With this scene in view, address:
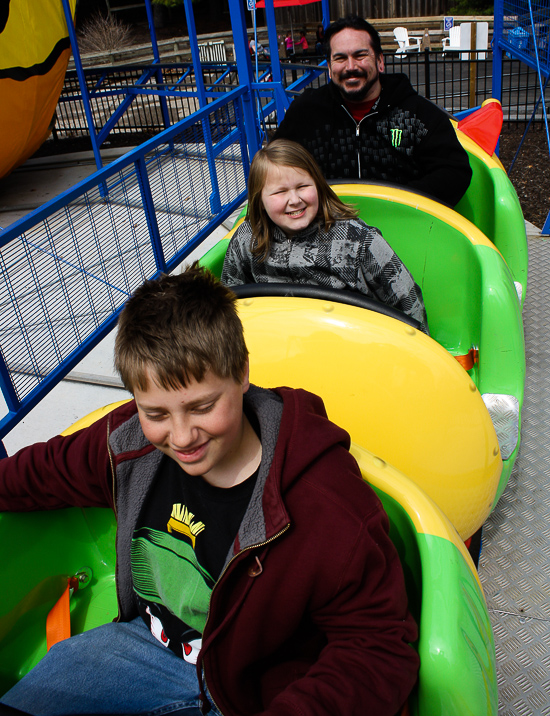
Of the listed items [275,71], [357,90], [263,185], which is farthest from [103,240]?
[275,71]

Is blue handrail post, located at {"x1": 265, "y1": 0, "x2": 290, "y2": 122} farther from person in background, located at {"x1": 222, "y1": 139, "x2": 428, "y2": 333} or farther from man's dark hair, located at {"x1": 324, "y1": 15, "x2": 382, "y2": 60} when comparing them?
person in background, located at {"x1": 222, "y1": 139, "x2": 428, "y2": 333}

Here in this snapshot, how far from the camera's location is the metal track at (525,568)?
1.45 meters

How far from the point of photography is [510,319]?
71.9 inches

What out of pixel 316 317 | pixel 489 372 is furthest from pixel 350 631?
pixel 489 372

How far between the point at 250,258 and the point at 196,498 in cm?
106

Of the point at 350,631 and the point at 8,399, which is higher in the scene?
the point at 350,631

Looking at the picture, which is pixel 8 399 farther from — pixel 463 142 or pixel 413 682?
pixel 463 142

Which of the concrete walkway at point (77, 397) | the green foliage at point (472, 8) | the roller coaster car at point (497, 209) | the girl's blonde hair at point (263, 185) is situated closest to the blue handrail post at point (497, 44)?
A: the roller coaster car at point (497, 209)

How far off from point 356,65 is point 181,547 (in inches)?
85.3

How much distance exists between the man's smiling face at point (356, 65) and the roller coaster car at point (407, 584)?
1.80m

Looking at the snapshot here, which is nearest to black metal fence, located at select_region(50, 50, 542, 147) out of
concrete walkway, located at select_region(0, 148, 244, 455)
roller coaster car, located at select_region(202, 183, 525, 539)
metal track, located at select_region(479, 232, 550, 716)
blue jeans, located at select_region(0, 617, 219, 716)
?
concrete walkway, located at select_region(0, 148, 244, 455)

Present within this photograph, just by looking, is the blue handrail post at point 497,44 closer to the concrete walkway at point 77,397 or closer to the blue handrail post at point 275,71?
the blue handrail post at point 275,71

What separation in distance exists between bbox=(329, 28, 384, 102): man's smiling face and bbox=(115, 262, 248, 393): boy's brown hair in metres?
1.86

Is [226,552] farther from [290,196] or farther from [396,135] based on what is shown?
[396,135]
